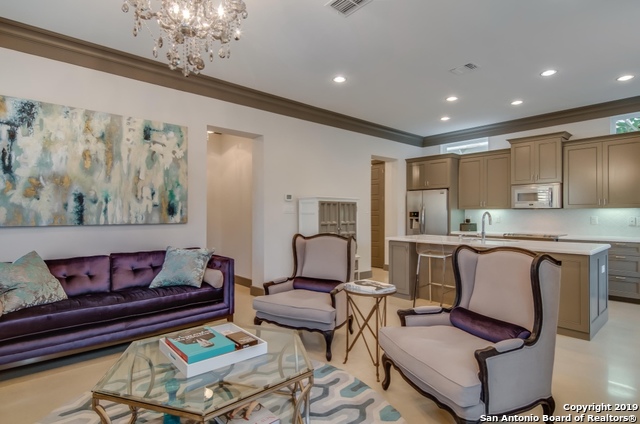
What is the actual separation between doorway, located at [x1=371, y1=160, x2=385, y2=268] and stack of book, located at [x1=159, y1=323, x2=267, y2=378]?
5701 millimetres

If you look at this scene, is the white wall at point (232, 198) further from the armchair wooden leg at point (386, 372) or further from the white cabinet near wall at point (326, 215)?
the armchair wooden leg at point (386, 372)

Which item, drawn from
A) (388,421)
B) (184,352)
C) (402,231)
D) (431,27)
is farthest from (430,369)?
(402,231)

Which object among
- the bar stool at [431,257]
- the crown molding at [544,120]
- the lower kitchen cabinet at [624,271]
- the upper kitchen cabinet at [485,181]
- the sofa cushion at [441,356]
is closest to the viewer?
the sofa cushion at [441,356]

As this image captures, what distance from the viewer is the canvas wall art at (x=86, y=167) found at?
9.93 ft

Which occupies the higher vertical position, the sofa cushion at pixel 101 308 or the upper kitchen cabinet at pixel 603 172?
the upper kitchen cabinet at pixel 603 172

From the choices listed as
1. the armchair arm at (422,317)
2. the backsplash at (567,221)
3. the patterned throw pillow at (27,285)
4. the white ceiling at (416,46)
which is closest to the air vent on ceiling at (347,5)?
the white ceiling at (416,46)

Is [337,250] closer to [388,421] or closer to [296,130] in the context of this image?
[388,421]

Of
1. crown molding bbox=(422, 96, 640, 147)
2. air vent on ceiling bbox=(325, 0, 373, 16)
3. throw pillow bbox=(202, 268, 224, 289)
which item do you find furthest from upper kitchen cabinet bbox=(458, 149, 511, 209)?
throw pillow bbox=(202, 268, 224, 289)

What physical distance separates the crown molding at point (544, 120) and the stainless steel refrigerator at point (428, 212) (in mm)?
1306

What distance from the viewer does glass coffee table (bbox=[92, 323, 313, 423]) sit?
57.5 inches

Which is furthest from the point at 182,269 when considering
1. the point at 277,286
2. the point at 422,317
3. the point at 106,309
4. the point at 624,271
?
the point at 624,271

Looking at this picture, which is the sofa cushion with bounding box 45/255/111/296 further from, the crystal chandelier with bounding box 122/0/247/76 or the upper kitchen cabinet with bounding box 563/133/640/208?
the upper kitchen cabinet with bounding box 563/133/640/208

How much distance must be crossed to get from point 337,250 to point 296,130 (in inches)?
95.8

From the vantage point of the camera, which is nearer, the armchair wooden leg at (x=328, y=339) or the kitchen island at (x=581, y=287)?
the armchair wooden leg at (x=328, y=339)
